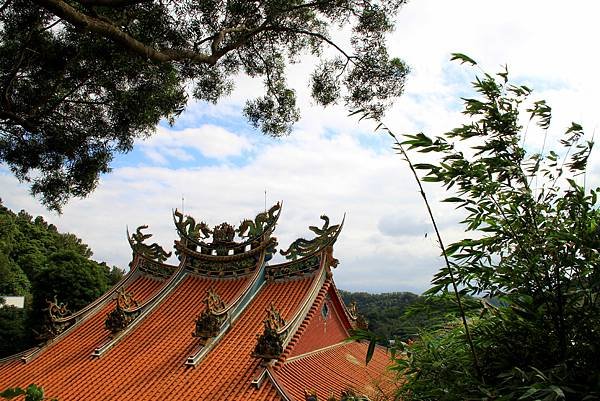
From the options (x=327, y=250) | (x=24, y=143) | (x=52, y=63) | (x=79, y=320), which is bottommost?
(x=79, y=320)

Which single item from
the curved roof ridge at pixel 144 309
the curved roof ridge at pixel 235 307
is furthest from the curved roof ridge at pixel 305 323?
the curved roof ridge at pixel 144 309

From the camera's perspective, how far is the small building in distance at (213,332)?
744 cm

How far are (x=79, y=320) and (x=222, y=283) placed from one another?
2873 millimetres

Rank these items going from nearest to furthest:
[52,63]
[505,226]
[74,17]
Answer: [505,226]
[74,17]
[52,63]

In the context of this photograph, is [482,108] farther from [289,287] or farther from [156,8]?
[289,287]

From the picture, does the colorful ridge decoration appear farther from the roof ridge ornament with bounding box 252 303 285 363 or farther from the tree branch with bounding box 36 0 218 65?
the tree branch with bounding box 36 0 218 65

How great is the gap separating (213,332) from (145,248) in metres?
3.69

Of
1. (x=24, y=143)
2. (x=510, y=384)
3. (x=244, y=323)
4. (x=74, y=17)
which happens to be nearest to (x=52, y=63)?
(x=24, y=143)

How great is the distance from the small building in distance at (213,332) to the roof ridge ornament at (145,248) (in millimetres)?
23

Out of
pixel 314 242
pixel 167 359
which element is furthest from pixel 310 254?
pixel 167 359

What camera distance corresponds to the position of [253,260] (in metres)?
10.1

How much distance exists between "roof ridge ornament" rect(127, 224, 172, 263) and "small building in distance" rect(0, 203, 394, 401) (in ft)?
0.08

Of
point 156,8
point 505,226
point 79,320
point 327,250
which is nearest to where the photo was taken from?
point 505,226

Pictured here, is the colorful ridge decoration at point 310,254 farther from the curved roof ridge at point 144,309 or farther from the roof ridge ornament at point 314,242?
the curved roof ridge at point 144,309
